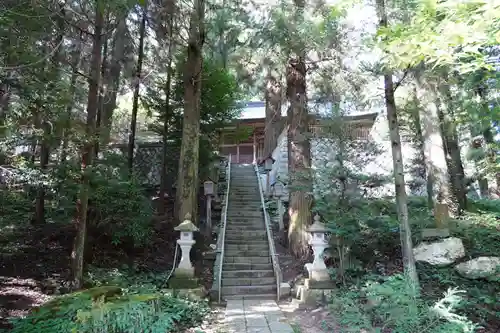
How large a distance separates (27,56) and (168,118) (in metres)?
5.53

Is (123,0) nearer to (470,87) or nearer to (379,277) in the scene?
(379,277)

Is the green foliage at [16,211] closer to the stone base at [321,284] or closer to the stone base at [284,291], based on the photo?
the stone base at [284,291]

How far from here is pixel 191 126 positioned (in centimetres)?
812

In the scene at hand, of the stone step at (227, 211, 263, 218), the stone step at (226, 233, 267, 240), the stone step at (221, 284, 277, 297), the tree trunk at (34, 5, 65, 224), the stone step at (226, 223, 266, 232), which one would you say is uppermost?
the tree trunk at (34, 5, 65, 224)

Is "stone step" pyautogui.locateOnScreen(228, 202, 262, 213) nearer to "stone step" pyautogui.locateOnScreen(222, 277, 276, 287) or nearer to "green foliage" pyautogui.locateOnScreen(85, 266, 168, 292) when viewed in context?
"stone step" pyautogui.locateOnScreen(222, 277, 276, 287)

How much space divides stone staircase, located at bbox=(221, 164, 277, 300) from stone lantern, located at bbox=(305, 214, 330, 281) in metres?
1.19

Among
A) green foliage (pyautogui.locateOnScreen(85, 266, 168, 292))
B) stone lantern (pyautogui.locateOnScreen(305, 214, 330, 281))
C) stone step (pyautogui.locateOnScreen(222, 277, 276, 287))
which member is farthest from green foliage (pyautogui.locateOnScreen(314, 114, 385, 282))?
green foliage (pyautogui.locateOnScreen(85, 266, 168, 292))

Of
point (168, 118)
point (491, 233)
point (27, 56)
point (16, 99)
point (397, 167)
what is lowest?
point (491, 233)

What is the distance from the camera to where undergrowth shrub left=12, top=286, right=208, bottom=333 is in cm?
376

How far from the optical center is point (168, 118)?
413 inches

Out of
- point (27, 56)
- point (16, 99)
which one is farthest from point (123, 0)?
point (16, 99)

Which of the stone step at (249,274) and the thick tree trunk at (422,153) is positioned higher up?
the thick tree trunk at (422,153)

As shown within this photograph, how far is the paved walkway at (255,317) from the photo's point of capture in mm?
4777

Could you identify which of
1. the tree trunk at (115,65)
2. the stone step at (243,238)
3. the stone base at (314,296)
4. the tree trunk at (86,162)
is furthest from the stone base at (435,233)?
the tree trunk at (115,65)
